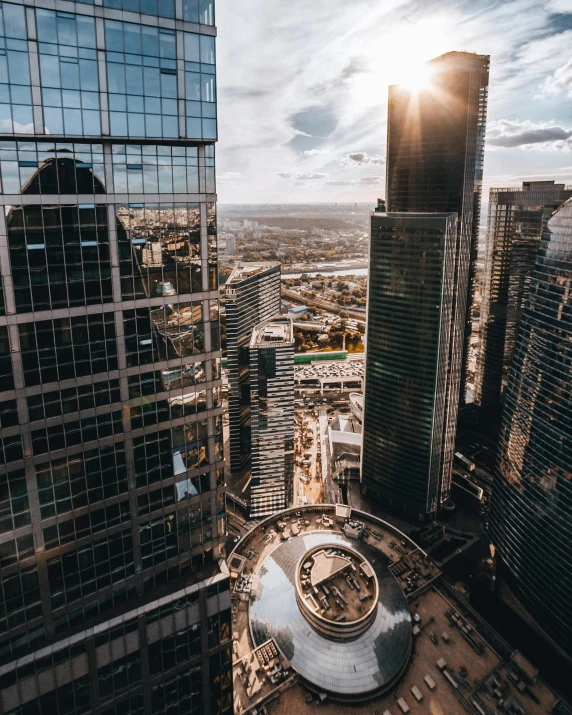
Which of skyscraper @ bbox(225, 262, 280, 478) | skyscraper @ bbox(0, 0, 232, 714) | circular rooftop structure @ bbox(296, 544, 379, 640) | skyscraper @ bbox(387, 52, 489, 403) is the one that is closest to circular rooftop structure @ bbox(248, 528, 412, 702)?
circular rooftop structure @ bbox(296, 544, 379, 640)

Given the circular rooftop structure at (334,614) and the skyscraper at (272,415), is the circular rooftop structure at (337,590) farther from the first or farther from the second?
the skyscraper at (272,415)

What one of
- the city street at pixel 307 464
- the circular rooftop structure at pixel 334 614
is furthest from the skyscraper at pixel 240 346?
the circular rooftop structure at pixel 334 614

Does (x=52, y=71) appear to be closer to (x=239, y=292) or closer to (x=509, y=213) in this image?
(x=239, y=292)

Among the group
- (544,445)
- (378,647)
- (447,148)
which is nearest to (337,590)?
(378,647)

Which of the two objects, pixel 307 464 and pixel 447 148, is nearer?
pixel 447 148

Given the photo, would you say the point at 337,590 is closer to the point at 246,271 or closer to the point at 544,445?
the point at 544,445

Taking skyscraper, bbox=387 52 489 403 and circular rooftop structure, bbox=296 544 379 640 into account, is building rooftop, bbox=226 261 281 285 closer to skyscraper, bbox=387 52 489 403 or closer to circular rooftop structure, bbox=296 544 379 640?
skyscraper, bbox=387 52 489 403
